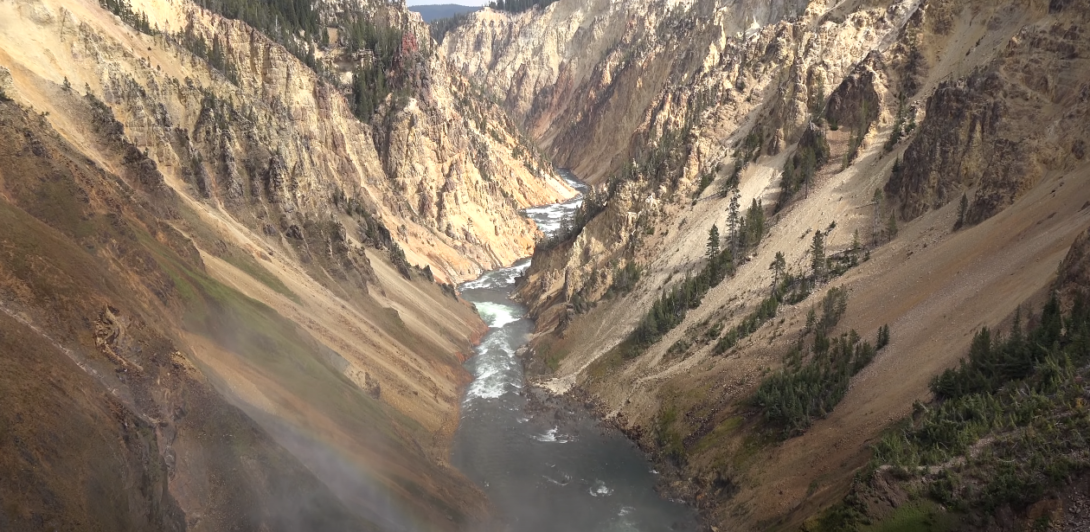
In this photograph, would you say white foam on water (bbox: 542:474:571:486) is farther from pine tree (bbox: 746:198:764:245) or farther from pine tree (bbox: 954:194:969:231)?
pine tree (bbox: 954:194:969:231)

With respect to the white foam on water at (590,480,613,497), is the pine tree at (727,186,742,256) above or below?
above

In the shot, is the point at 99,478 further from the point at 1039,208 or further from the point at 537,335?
the point at 537,335

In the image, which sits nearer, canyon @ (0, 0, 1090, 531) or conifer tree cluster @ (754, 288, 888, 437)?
canyon @ (0, 0, 1090, 531)

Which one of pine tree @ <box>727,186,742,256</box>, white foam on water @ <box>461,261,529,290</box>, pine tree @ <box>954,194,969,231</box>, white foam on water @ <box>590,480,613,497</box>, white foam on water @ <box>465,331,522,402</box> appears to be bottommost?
white foam on water @ <box>461,261,529,290</box>

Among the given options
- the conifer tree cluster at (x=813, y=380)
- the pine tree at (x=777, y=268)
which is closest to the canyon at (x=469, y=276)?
the conifer tree cluster at (x=813, y=380)

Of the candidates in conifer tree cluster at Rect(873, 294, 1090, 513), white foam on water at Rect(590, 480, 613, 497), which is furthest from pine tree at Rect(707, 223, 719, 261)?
conifer tree cluster at Rect(873, 294, 1090, 513)

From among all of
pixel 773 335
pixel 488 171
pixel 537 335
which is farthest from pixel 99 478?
pixel 488 171
